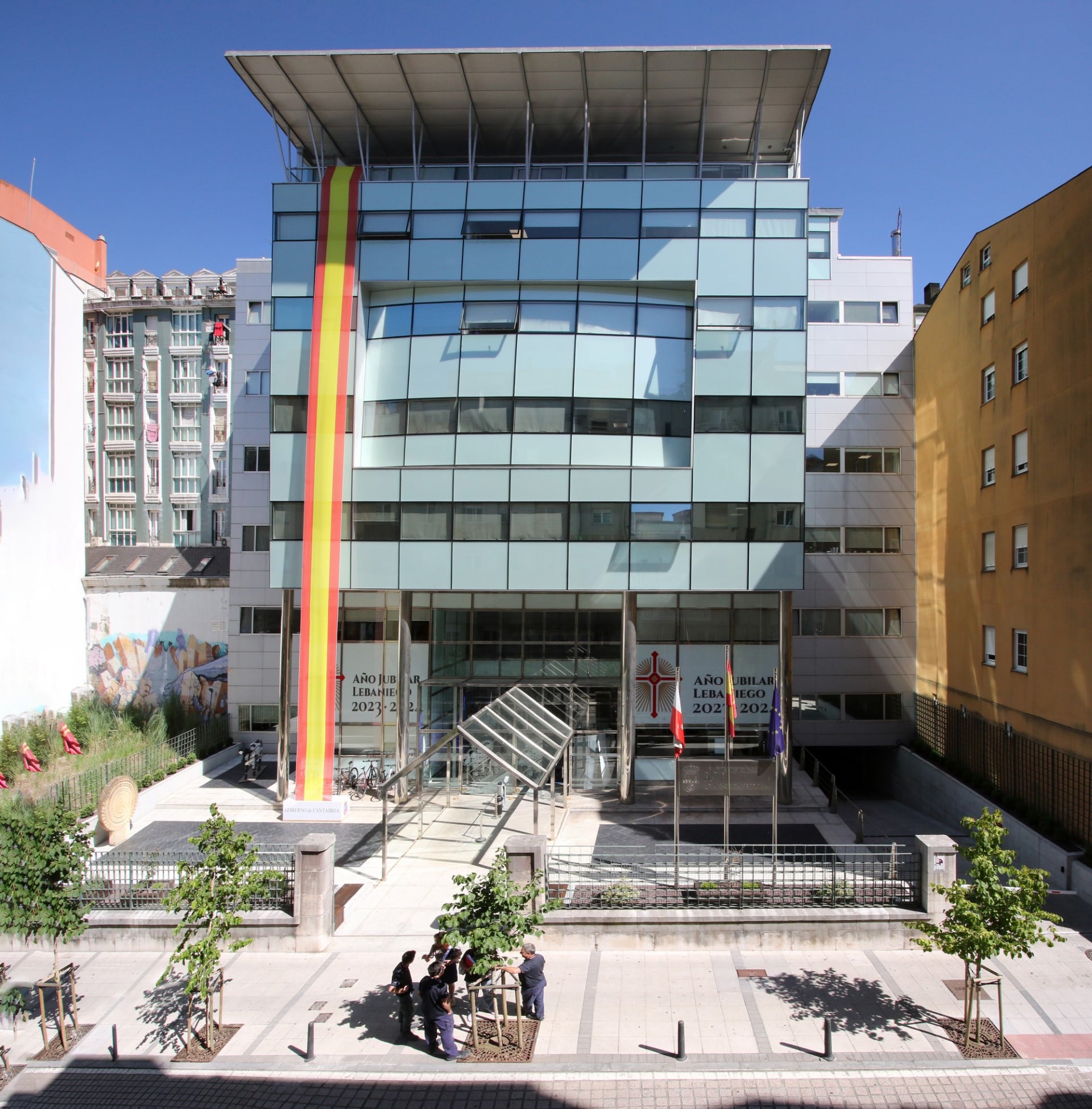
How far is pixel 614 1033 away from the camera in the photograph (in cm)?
1198

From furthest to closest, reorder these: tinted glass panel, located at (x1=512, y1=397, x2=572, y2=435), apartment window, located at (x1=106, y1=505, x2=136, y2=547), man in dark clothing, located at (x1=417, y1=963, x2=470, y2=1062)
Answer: apartment window, located at (x1=106, y1=505, x2=136, y2=547)
tinted glass panel, located at (x1=512, y1=397, x2=572, y2=435)
man in dark clothing, located at (x1=417, y1=963, x2=470, y2=1062)

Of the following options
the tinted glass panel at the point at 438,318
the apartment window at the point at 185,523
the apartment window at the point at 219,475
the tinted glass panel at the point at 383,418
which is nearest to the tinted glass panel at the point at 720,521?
the tinted glass panel at the point at 438,318

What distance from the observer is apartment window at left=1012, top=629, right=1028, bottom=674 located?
71.7 ft

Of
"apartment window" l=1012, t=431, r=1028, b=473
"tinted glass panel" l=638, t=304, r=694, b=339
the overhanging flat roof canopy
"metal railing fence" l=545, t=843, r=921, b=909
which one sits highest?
the overhanging flat roof canopy

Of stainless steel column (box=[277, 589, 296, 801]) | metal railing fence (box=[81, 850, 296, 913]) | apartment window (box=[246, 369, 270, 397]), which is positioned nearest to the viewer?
metal railing fence (box=[81, 850, 296, 913])

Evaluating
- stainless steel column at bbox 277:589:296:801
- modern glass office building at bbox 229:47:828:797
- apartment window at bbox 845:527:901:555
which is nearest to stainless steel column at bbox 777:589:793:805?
modern glass office building at bbox 229:47:828:797

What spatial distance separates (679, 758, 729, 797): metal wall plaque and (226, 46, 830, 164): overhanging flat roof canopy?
1844cm

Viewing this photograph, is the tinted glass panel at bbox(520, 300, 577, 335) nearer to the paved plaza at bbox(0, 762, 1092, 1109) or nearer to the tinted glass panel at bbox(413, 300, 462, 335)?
the tinted glass panel at bbox(413, 300, 462, 335)

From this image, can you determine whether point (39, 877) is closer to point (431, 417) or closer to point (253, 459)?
point (431, 417)

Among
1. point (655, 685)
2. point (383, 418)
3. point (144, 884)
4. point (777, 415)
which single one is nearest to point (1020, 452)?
point (777, 415)

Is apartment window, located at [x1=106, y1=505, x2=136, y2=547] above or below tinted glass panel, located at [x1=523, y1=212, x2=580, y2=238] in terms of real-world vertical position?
below

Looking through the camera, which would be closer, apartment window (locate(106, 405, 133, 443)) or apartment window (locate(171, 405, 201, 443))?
apartment window (locate(171, 405, 201, 443))

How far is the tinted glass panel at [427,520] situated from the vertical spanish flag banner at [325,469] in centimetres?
210

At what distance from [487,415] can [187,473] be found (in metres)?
49.4
